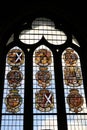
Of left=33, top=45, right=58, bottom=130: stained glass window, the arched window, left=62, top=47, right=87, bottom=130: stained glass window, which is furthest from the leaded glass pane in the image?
left=62, top=47, right=87, bottom=130: stained glass window

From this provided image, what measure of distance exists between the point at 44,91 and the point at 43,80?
35 cm

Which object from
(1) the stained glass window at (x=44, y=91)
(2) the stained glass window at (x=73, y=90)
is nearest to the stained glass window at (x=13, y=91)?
(1) the stained glass window at (x=44, y=91)

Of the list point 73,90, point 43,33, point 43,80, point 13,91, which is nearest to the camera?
point 13,91

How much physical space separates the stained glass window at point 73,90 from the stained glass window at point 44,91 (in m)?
0.33

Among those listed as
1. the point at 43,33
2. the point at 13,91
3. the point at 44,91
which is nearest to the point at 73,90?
the point at 44,91

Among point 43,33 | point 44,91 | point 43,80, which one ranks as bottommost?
point 44,91

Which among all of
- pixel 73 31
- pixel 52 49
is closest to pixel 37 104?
pixel 52 49

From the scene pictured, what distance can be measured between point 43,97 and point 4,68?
4.28 ft

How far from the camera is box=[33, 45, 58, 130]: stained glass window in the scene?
903cm

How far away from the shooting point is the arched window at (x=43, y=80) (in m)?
9.07

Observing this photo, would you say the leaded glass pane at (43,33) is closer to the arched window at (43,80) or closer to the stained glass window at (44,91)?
the arched window at (43,80)

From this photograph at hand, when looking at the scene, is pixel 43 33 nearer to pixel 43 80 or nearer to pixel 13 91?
pixel 43 80

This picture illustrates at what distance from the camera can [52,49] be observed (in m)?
10.5

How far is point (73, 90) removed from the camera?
970 cm
